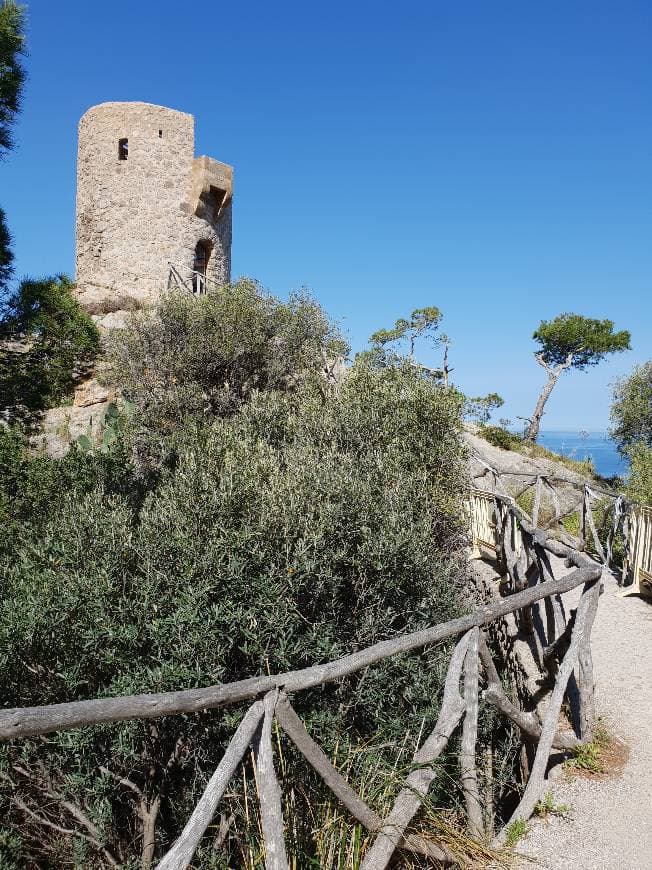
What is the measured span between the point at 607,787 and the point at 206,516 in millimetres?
3623

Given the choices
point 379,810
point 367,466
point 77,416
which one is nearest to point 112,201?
point 77,416

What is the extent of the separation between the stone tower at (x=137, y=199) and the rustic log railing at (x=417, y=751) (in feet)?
51.9

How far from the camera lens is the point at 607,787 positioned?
4066 mm

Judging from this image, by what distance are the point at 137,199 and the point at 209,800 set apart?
18522 millimetres

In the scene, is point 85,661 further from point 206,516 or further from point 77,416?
point 77,416

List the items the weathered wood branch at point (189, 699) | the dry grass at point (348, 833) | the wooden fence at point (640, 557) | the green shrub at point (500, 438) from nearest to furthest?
1. the weathered wood branch at point (189, 699)
2. the dry grass at point (348, 833)
3. the wooden fence at point (640, 557)
4. the green shrub at point (500, 438)

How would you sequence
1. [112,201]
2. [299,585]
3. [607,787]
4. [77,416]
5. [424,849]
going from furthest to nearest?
1. [112,201]
2. [77,416]
3. [299,585]
4. [607,787]
5. [424,849]

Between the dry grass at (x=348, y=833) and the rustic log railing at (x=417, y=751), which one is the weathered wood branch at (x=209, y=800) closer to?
the rustic log railing at (x=417, y=751)

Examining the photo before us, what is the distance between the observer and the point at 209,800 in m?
2.29

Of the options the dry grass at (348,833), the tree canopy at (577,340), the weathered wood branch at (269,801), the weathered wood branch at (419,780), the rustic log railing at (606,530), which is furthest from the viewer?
the tree canopy at (577,340)

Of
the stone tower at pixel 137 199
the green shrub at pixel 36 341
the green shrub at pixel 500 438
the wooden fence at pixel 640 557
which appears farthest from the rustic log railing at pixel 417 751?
the green shrub at pixel 500 438

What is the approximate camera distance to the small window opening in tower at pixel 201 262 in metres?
18.7

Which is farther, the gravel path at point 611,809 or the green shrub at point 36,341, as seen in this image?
the green shrub at point 36,341

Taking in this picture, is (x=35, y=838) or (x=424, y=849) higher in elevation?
(x=424, y=849)
